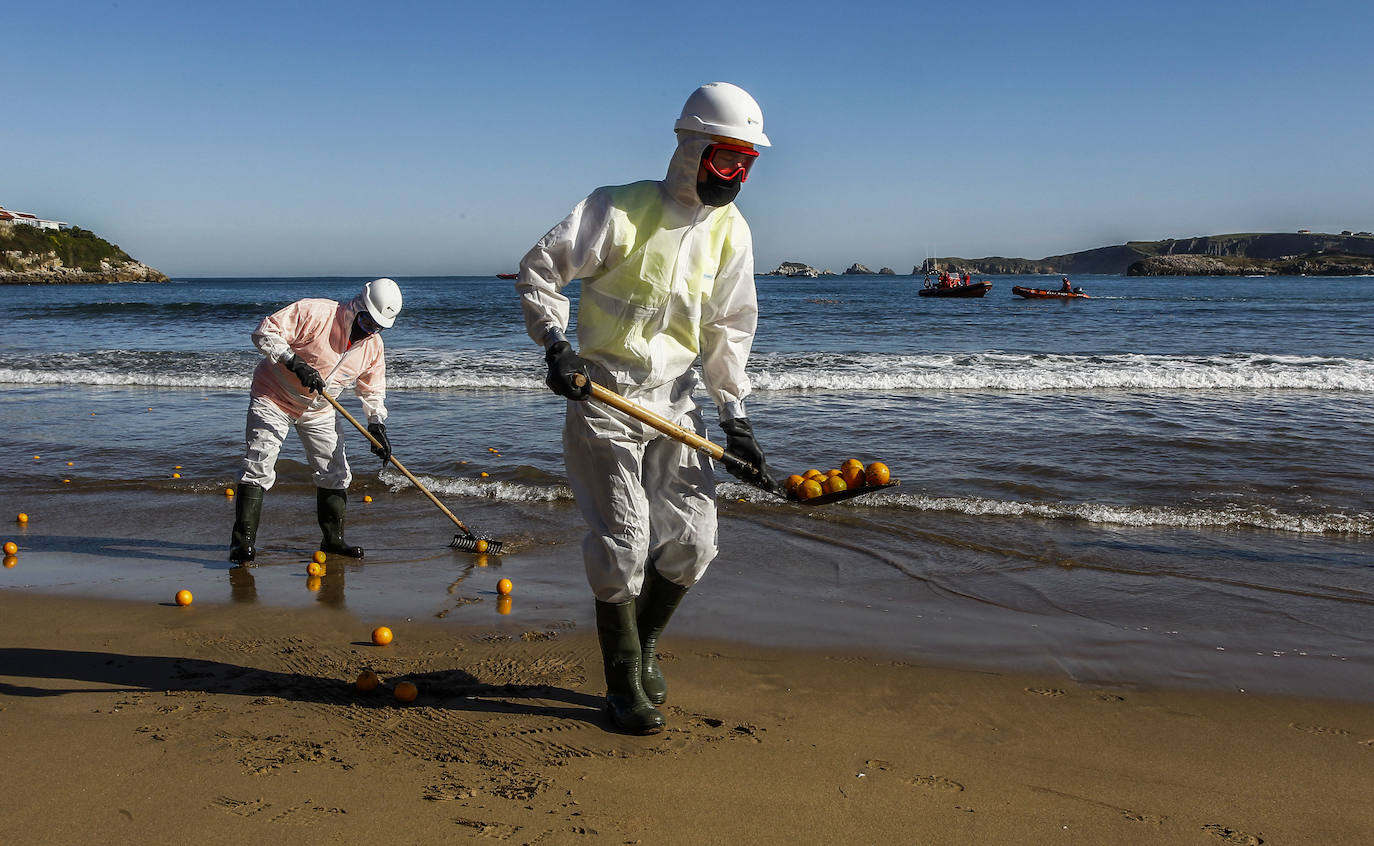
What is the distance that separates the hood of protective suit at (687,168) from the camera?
10.7ft

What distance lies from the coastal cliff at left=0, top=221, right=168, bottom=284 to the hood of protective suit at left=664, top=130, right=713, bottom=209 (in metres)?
91.3

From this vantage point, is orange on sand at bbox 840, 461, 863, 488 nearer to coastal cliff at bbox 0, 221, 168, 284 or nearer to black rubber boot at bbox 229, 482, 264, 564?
black rubber boot at bbox 229, 482, 264, 564

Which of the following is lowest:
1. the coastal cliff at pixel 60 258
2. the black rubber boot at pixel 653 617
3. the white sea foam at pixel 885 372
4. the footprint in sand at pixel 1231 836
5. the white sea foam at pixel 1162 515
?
the footprint in sand at pixel 1231 836

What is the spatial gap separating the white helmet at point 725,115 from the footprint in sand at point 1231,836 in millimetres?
2587

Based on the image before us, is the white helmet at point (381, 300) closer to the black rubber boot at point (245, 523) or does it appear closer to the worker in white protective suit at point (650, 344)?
the black rubber boot at point (245, 523)

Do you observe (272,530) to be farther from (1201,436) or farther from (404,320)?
(404,320)

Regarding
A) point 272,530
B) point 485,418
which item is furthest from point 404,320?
point 272,530

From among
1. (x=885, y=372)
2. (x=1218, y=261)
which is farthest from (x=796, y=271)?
(x=885, y=372)

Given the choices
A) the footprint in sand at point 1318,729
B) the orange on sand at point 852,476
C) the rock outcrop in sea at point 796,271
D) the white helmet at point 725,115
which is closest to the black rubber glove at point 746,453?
the orange on sand at point 852,476

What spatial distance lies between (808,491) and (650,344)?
2.77 ft

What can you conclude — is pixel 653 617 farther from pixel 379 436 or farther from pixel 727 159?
pixel 379 436

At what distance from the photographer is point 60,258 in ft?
279

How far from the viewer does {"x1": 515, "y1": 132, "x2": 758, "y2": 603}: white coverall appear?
3.26m

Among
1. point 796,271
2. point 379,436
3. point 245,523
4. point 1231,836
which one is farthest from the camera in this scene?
point 796,271
